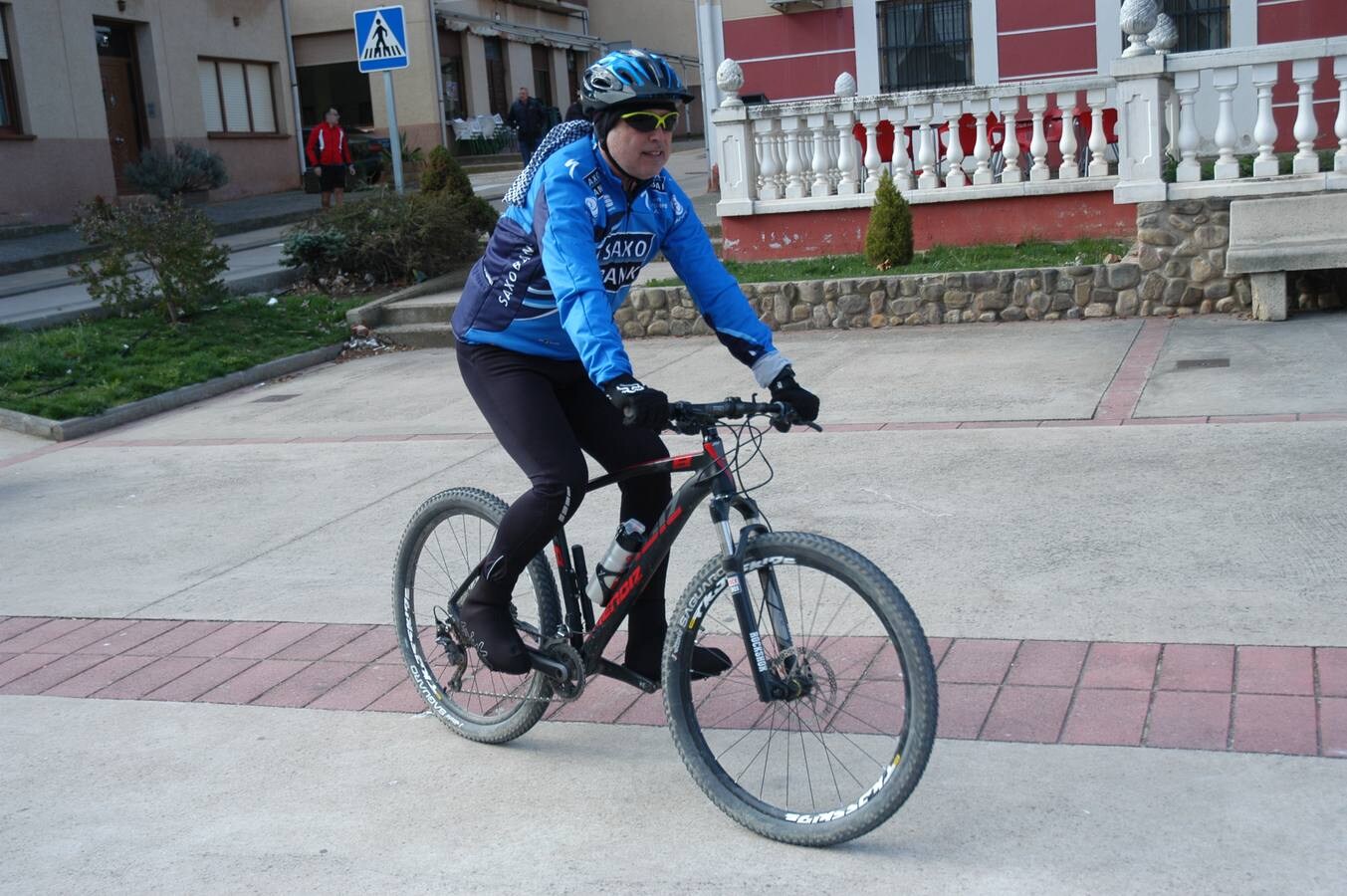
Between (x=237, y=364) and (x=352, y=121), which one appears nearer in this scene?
(x=237, y=364)

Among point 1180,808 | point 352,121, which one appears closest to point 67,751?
point 1180,808

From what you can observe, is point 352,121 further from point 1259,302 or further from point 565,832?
point 565,832

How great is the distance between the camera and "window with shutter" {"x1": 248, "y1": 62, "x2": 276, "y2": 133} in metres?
27.3

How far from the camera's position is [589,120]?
3623 millimetres

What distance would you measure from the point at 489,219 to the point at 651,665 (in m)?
11.9

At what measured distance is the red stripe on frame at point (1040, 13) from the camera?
16500 mm

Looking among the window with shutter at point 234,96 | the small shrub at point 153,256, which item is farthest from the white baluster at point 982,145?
the window with shutter at point 234,96

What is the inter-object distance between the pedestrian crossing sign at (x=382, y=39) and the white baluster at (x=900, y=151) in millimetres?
4840

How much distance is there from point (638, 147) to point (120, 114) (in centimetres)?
2381

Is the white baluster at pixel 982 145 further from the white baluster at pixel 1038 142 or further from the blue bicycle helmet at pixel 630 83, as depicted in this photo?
the blue bicycle helmet at pixel 630 83

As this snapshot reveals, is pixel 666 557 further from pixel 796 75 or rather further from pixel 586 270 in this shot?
pixel 796 75

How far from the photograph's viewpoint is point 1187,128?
10.1 metres

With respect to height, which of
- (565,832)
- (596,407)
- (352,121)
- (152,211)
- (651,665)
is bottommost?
(565,832)

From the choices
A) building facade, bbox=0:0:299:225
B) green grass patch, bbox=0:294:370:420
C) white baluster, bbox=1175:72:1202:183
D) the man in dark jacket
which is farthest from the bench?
building facade, bbox=0:0:299:225
